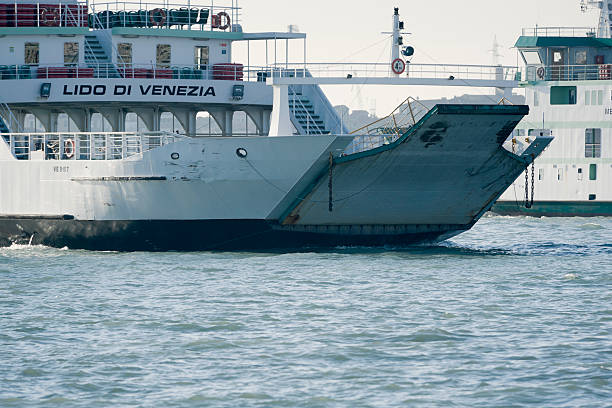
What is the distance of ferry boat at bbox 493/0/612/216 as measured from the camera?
197ft

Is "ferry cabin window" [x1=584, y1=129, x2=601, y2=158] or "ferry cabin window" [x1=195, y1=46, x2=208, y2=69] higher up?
"ferry cabin window" [x1=195, y1=46, x2=208, y2=69]

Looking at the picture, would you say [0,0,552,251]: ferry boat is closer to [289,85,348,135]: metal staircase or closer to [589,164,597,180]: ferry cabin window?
[289,85,348,135]: metal staircase

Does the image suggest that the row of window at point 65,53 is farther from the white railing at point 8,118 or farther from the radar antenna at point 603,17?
the radar antenna at point 603,17

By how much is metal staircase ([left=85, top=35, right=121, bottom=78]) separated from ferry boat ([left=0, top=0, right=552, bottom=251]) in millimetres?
73

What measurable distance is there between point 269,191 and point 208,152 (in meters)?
1.99

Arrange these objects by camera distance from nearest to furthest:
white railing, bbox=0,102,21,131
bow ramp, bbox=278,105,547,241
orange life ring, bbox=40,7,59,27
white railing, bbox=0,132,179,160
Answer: bow ramp, bbox=278,105,547,241
white railing, bbox=0,132,179,160
white railing, bbox=0,102,21,131
orange life ring, bbox=40,7,59,27

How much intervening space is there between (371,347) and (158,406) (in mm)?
4764

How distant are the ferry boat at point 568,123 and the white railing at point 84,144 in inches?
1148

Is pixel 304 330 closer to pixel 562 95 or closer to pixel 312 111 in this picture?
pixel 312 111

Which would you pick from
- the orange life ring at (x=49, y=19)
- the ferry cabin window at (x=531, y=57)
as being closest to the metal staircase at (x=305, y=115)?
the orange life ring at (x=49, y=19)

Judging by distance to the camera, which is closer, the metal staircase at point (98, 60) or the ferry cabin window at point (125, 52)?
the metal staircase at point (98, 60)

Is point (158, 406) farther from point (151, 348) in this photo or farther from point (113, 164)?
point (113, 164)

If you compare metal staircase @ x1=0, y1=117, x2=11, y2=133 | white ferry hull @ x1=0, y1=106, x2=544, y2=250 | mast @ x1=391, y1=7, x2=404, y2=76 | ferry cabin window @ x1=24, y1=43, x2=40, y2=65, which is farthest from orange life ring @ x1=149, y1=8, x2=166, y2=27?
mast @ x1=391, y1=7, x2=404, y2=76

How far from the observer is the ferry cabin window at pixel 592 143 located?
6116 centimetres
